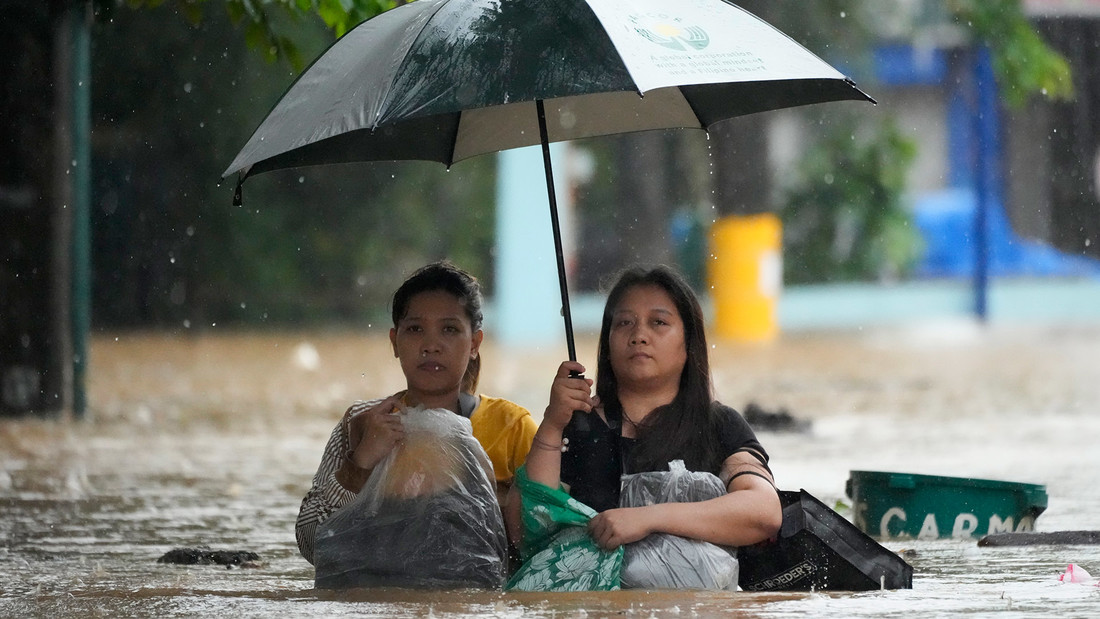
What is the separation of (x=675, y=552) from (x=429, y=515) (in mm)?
695

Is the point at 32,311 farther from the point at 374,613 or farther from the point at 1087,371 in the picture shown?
the point at 1087,371

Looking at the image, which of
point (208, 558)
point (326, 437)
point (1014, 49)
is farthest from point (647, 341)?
point (1014, 49)

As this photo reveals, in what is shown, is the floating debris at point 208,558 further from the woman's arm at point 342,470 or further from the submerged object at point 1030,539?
the submerged object at point 1030,539

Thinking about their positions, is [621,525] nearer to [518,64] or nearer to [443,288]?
[443,288]

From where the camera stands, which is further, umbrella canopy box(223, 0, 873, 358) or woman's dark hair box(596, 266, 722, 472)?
woman's dark hair box(596, 266, 722, 472)

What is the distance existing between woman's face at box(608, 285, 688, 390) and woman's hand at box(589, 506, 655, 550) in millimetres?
417

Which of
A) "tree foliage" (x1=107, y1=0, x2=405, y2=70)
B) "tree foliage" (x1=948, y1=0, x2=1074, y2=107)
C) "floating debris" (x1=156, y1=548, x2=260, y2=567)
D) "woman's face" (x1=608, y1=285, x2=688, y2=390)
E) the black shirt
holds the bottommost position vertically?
"floating debris" (x1=156, y1=548, x2=260, y2=567)

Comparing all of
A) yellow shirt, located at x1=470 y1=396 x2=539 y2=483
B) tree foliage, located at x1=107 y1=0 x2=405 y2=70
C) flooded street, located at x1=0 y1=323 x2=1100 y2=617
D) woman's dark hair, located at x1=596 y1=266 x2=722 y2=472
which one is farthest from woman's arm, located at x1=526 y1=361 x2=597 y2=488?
tree foliage, located at x1=107 y1=0 x2=405 y2=70

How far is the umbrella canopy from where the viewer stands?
4156 mm

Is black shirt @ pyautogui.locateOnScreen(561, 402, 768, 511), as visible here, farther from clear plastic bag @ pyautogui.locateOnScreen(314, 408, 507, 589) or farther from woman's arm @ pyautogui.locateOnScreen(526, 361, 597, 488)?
clear plastic bag @ pyautogui.locateOnScreen(314, 408, 507, 589)

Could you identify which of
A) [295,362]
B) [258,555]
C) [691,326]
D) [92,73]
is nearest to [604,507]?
[691,326]

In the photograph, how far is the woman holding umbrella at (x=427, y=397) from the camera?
462 centimetres

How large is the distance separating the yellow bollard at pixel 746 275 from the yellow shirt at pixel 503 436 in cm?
1410

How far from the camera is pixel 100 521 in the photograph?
6.58 m
